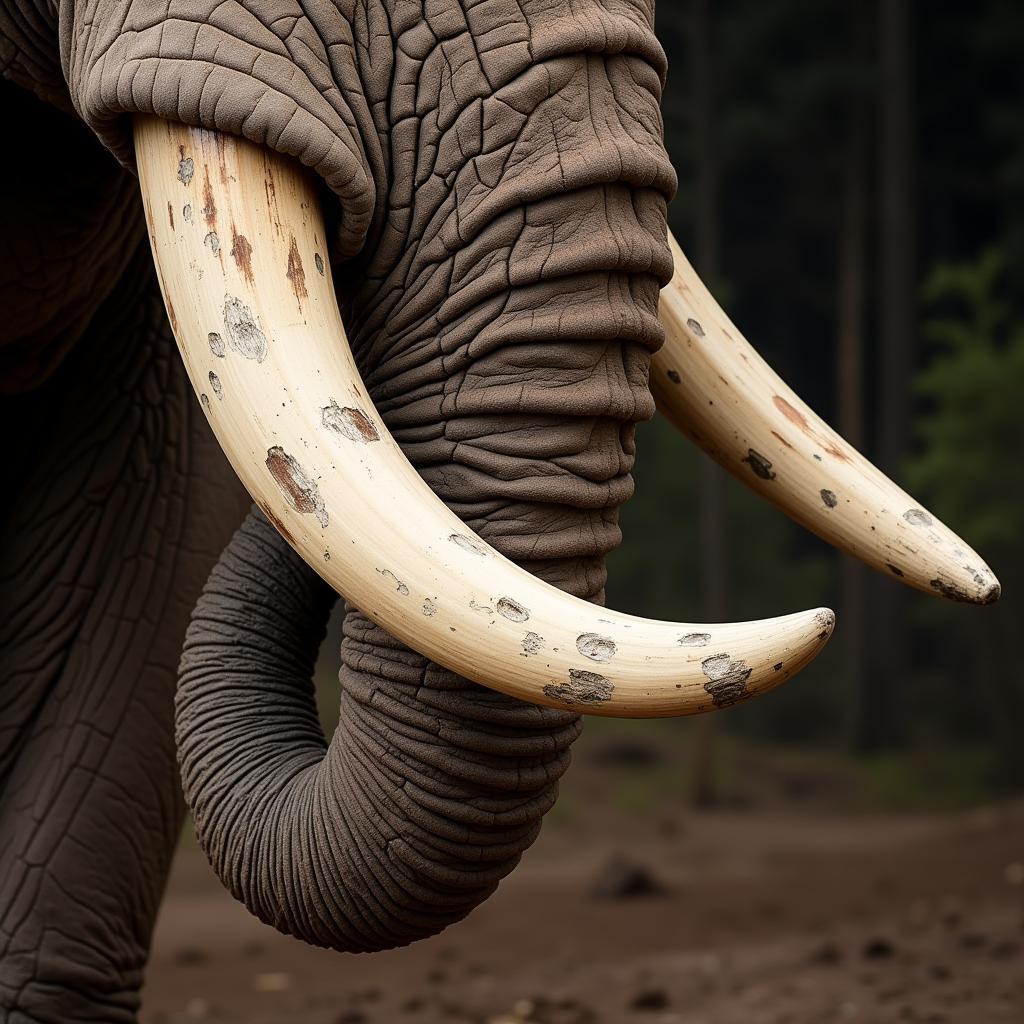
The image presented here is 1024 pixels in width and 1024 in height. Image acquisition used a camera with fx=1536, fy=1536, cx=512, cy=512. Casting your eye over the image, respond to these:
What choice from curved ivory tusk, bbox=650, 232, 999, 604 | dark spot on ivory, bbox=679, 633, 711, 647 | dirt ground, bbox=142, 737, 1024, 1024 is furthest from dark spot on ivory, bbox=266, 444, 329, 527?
dirt ground, bbox=142, 737, 1024, 1024

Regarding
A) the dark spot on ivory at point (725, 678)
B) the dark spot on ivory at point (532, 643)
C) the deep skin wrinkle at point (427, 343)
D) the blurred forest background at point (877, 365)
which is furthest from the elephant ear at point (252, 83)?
the blurred forest background at point (877, 365)

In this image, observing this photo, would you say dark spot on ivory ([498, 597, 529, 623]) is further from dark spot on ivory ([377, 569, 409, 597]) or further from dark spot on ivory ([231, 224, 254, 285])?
dark spot on ivory ([231, 224, 254, 285])

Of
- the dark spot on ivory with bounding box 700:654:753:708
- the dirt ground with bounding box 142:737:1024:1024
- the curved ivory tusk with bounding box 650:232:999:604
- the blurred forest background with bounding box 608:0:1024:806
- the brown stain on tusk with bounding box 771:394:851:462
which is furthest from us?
the blurred forest background with bounding box 608:0:1024:806

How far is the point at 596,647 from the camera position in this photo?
1.30 metres

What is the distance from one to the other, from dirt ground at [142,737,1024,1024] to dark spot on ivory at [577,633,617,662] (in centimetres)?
307

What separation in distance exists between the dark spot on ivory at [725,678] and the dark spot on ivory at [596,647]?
0.26 feet

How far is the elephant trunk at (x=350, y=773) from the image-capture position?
1.56 m

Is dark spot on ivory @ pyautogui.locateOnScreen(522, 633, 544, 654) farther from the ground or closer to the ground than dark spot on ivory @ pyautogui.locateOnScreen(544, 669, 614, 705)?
farther from the ground

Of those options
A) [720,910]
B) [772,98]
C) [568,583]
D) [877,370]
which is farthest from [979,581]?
[877,370]

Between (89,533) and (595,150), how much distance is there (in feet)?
4.90

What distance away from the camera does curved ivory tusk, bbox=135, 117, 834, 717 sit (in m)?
1.29

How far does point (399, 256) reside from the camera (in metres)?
1.59

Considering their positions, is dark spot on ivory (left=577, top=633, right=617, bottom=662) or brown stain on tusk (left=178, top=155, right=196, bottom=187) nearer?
dark spot on ivory (left=577, top=633, right=617, bottom=662)

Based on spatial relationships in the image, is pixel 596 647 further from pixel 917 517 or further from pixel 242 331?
pixel 917 517
